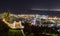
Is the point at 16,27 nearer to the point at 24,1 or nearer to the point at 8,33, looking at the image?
the point at 8,33

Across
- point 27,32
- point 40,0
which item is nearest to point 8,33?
point 27,32

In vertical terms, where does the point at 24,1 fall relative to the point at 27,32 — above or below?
above

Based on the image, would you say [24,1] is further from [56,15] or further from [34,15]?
[56,15]

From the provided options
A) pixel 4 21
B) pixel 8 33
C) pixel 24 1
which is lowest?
pixel 8 33

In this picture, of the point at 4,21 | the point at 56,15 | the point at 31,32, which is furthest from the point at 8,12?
the point at 56,15

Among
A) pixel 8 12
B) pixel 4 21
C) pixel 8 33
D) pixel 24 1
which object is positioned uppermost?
pixel 24 1

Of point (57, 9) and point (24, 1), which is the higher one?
point (24, 1)

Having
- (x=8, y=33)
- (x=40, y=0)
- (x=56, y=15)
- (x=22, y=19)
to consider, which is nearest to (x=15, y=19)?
(x=22, y=19)
